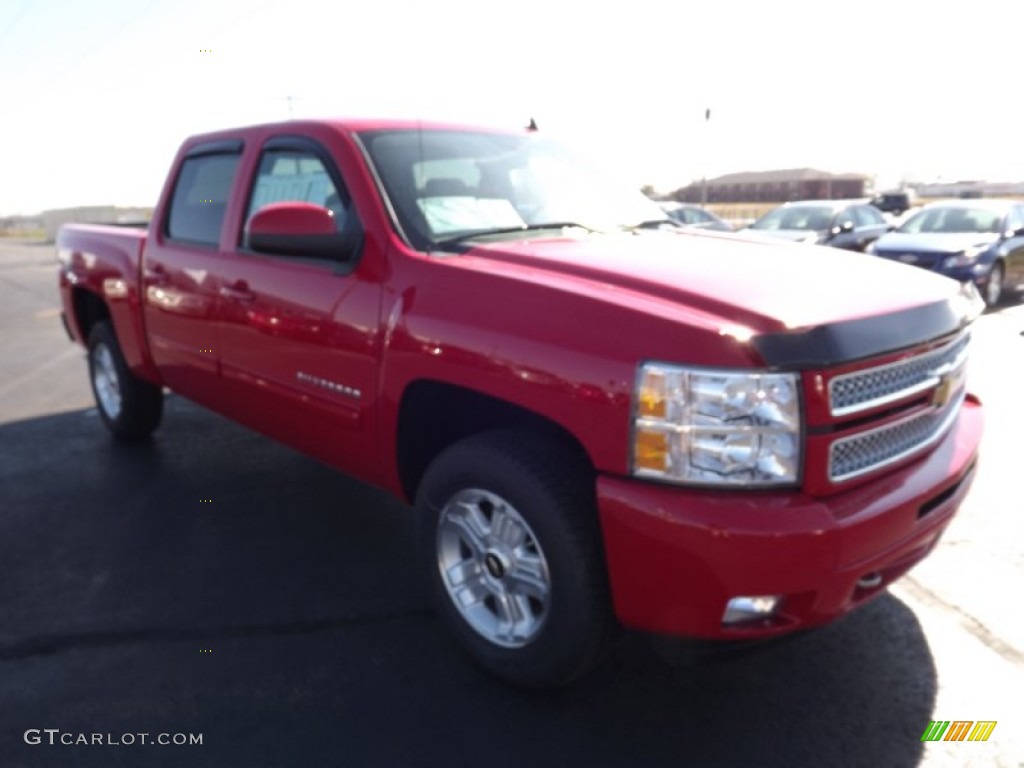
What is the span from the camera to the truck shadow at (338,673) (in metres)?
2.63

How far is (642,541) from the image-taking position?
93.7 inches

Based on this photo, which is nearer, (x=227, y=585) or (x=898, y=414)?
(x=898, y=414)

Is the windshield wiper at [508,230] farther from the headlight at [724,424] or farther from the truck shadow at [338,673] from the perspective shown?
the truck shadow at [338,673]

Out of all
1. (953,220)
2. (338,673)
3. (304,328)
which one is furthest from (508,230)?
(953,220)

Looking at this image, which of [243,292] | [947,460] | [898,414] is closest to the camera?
[898,414]

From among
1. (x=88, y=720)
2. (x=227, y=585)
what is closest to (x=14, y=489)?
(x=227, y=585)

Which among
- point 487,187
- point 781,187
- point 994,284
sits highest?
point 487,187

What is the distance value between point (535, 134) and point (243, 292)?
5.40 ft

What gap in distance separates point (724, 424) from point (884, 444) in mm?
622

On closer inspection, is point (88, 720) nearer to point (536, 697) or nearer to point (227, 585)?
point (227, 585)

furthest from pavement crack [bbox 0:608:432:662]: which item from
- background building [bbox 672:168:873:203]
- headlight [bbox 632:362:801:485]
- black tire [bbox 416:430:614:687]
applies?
background building [bbox 672:168:873:203]

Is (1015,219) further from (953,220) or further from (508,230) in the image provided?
(508,230)

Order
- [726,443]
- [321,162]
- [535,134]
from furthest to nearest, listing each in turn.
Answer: [535,134]
[321,162]
[726,443]

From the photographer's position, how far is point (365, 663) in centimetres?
310
